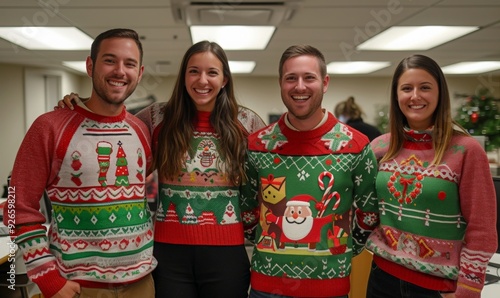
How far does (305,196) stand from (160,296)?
2.37 feet

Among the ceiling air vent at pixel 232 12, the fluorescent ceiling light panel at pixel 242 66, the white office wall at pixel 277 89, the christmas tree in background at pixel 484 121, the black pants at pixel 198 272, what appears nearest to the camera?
the black pants at pixel 198 272

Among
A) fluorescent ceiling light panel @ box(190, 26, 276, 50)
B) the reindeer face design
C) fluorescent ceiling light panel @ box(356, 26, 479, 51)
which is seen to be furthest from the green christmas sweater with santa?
fluorescent ceiling light panel @ box(356, 26, 479, 51)

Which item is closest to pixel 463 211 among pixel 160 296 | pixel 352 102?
pixel 160 296

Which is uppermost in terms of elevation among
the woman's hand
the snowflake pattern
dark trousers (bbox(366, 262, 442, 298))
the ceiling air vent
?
the ceiling air vent

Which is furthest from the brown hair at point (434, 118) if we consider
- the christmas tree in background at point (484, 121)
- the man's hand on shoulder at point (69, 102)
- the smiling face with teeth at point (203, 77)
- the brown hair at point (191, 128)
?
the christmas tree in background at point (484, 121)

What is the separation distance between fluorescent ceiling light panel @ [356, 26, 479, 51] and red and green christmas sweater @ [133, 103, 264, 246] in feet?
10.6

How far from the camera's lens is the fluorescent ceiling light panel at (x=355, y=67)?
271 inches

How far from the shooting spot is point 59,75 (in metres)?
7.46

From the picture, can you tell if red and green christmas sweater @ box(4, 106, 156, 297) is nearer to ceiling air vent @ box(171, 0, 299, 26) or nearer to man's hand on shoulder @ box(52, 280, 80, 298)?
man's hand on shoulder @ box(52, 280, 80, 298)

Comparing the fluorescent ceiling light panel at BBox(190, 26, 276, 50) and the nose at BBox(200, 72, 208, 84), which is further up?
the fluorescent ceiling light panel at BBox(190, 26, 276, 50)

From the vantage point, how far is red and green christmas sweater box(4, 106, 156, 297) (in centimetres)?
152

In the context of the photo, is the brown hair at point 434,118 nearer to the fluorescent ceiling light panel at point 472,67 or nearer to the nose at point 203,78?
the nose at point 203,78

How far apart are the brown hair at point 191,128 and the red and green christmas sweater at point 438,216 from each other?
0.61m

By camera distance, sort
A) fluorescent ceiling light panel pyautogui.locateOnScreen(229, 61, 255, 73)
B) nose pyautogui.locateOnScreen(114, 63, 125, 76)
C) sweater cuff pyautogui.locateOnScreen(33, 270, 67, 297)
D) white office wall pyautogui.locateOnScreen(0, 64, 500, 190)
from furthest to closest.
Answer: white office wall pyautogui.locateOnScreen(0, 64, 500, 190), fluorescent ceiling light panel pyautogui.locateOnScreen(229, 61, 255, 73), nose pyautogui.locateOnScreen(114, 63, 125, 76), sweater cuff pyautogui.locateOnScreen(33, 270, 67, 297)
